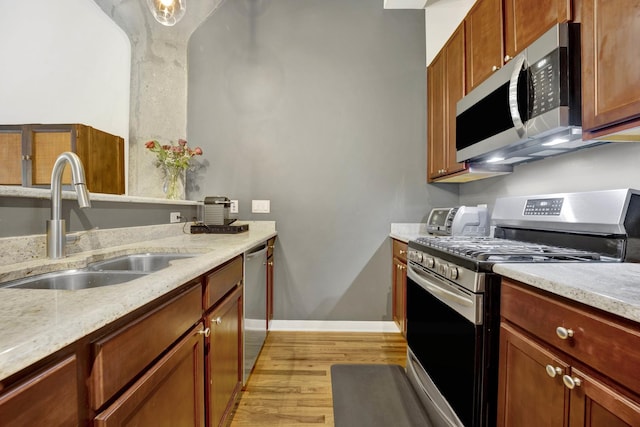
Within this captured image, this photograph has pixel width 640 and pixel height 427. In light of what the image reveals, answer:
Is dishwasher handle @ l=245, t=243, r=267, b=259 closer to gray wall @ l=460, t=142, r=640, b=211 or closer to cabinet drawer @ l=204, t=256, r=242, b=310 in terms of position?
cabinet drawer @ l=204, t=256, r=242, b=310

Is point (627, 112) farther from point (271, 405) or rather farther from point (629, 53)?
point (271, 405)

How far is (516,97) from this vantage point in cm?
128

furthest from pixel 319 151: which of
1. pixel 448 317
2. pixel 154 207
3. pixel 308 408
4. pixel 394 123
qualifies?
pixel 308 408

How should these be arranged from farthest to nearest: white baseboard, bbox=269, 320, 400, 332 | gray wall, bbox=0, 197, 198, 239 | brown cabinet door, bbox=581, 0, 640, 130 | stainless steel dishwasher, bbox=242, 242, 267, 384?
white baseboard, bbox=269, 320, 400, 332 < stainless steel dishwasher, bbox=242, 242, 267, 384 < gray wall, bbox=0, 197, 198, 239 < brown cabinet door, bbox=581, 0, 640, 130

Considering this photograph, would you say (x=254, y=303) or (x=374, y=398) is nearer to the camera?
(x=374, y=398)

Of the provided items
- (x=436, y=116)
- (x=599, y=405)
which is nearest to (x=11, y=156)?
(x=599, y=405)

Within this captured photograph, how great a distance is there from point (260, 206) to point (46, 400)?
84.0 inches

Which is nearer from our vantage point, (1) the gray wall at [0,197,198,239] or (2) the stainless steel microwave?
(1) the gray wall at [0,197,198,239]

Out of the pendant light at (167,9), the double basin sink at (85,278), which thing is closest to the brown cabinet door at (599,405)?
the double basin sink at (85,278)

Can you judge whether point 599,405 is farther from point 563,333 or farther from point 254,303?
point 254,303

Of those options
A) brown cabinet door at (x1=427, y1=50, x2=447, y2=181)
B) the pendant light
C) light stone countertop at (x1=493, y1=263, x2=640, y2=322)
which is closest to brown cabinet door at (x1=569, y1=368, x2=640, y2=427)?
light stone countertop at (x1=493, y1=263, x2=640, y2=322)

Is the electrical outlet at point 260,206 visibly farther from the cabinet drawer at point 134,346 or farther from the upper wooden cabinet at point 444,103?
the cabinet drawer at point 134,346

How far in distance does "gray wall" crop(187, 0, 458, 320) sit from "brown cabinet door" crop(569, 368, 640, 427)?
5.99 ft

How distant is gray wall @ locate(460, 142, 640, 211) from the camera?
1.17m
